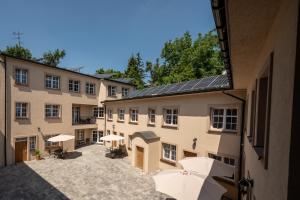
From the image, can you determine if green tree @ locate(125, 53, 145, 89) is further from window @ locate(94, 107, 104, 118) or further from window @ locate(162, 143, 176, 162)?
window @ locate(162, 143, 176, 162)

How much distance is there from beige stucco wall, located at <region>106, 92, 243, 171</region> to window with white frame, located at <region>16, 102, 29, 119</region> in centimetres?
1145

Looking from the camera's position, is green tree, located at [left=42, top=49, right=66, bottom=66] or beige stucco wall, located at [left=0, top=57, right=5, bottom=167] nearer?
beige stucco wall, located at [left=0, top=57, right=5, bottom=167]

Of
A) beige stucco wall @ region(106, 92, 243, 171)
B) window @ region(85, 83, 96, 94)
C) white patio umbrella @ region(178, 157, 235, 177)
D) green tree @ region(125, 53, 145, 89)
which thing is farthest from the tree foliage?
white patio umbrella @ region(178, 157, 235, 177)

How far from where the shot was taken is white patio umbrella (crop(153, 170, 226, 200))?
7176mm

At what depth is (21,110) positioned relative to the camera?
17406 millimetres

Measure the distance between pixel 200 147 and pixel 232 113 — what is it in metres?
3.38

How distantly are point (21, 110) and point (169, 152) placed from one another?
49.6ft

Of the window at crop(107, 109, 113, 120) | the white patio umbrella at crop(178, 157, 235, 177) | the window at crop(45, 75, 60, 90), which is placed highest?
the window at crop(45, 75, 60, 90)

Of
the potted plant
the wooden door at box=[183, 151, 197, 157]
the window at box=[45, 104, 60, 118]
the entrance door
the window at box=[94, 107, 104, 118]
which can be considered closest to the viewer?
the wooden door at box=[183, 151, 197, 157]

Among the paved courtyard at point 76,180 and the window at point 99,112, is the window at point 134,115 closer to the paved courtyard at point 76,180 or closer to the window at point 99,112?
the paved courtyard at point 76,180

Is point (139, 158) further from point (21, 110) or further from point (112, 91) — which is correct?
point (21, 110)

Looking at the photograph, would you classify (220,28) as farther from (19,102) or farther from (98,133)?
(98,133)

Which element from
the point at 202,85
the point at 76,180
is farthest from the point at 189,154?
the point at 76,180

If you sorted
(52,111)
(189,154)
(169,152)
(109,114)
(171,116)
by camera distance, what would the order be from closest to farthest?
(189,154) → (171,116) → (169,152) → (52,111) → (109,114)
